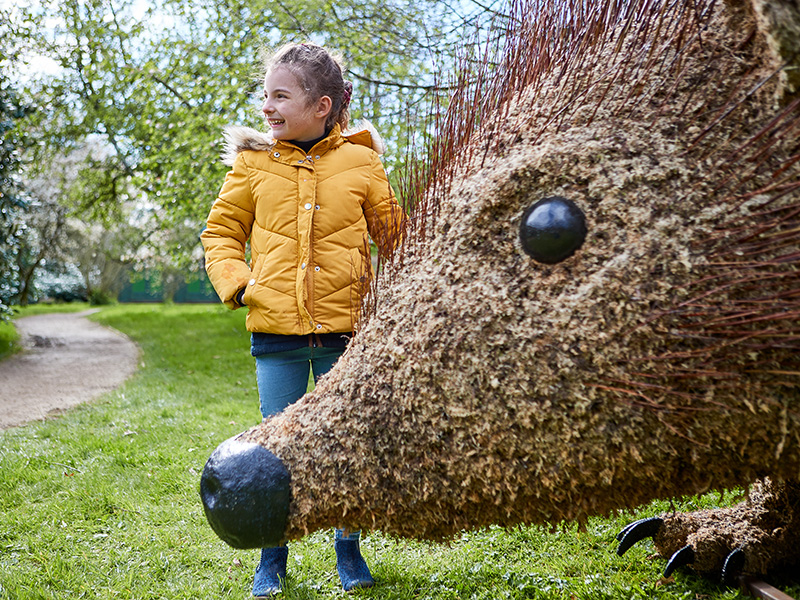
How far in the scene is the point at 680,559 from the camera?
2428 mm

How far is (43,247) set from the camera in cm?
1773

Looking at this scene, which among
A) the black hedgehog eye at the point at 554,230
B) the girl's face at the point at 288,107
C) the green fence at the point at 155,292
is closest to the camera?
the black hedgehog eye at the point at 554,230

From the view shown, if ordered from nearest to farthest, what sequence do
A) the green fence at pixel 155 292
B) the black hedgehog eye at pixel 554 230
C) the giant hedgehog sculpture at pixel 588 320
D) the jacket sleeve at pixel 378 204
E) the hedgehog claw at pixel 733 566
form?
the giant hedgehog sculpture at pixel 588 320 < the black hedgehog eye at pixel 554 230 < the jacket sleeve at pixel 378 204 < the hedgehog claw at pixel 733 566 < the green fence at pixel 155 292

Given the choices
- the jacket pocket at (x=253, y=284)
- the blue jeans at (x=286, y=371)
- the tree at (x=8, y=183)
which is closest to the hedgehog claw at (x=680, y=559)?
the blue jeans at (x=286, y=371)

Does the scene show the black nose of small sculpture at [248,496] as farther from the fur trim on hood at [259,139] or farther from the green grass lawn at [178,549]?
the fur trim on hood at [259,139]

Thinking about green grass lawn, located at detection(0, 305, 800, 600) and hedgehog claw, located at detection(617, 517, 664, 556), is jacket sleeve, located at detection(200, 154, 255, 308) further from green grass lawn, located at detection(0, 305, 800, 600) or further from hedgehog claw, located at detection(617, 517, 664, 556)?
hedgehog claw, located at detection(617, 517, 664, 556)

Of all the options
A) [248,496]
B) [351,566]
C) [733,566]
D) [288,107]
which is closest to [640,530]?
[733,566]

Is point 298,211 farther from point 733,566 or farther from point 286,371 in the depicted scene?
point 733,566

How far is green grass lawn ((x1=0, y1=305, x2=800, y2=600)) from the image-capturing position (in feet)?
8.54

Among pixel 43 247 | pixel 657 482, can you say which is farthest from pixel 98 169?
pixel 657 482

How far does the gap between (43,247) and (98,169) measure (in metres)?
8.32

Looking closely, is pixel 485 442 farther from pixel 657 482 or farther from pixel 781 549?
pixel 781 549

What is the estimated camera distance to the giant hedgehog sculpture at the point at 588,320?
1265 millimetres

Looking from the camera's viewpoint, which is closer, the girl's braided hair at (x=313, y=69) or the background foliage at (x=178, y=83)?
the girl's braided hair at (x=313, y=69)
